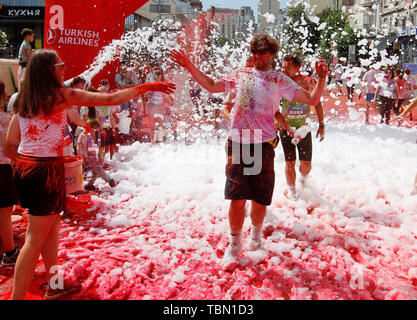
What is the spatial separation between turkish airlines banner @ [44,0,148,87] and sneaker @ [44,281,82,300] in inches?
247

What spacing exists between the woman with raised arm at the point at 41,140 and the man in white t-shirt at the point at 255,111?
2.99 feet

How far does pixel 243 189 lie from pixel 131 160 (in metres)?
4.96

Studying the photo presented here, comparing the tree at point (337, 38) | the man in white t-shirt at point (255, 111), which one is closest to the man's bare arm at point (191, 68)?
the man in white t-shirt at point (255, 111)

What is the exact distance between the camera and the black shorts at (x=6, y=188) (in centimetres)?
338

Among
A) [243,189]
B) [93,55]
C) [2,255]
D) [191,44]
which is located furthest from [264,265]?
[191,44]

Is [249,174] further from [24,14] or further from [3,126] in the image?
[24,14]

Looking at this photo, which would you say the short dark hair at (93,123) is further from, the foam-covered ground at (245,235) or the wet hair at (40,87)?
the wet hair at (40,87)

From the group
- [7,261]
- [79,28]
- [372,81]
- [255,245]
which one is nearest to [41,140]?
[7,261]

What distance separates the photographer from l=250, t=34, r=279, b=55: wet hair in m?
3.16

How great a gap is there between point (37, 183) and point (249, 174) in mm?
1740

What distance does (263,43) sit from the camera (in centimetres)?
316

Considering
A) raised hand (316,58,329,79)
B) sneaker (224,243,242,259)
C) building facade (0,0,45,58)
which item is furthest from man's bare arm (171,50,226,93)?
building facade (0,0,45,58)
